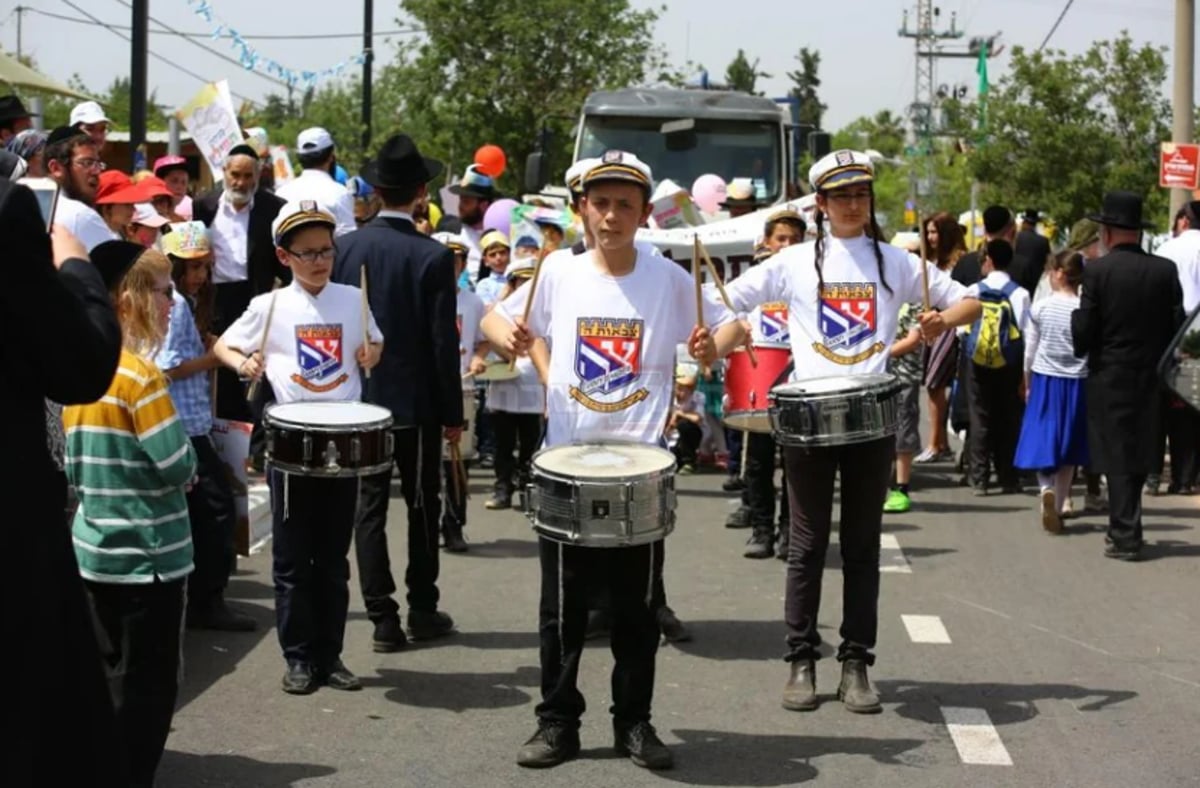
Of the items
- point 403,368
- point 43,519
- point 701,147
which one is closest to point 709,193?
point 701,147

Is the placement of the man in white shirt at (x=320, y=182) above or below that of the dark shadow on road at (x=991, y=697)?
above

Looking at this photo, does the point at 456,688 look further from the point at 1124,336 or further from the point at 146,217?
the point at 1124,336

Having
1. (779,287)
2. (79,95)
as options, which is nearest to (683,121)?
(79,95)

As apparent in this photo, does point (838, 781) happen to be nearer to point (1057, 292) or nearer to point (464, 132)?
point (1057, 292)

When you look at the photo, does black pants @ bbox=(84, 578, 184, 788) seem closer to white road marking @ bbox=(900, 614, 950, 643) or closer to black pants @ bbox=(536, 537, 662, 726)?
black pants @ bbox=(536, 537, 662, 726)

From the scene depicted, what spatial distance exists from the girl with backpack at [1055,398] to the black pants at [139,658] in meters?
7.81

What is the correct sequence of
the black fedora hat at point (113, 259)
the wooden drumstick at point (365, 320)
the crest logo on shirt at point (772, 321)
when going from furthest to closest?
the crest logo on shirt at point (772, 321) → the wooden drumstick at point (365, 320) → the black fedora hat at point (113, 259)

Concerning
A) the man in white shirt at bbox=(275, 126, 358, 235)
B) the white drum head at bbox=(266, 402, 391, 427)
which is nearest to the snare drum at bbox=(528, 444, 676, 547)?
the white drum head at bbox=(266, 402, 391, 427)

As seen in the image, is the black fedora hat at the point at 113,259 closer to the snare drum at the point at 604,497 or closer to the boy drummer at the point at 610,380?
the snare drum at the point at 604,497

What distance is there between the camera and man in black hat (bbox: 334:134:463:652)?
8.58m

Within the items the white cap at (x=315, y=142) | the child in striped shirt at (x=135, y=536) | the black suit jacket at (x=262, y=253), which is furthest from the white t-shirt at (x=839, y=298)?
the white cap at (x=315, y=142)

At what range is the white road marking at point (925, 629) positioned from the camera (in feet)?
29.3

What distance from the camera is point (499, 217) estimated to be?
63.0ft

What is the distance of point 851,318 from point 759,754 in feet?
5.99
